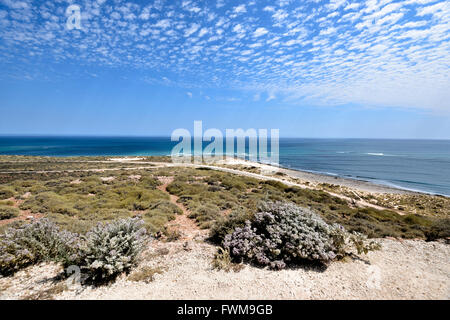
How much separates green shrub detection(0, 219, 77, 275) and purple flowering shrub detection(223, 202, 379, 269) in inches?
178

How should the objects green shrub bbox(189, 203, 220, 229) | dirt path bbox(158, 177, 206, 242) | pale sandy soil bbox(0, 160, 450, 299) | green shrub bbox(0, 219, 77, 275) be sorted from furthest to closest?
green shrub bbox(189, 203, 220, 229)
dirt path bbox(158, 177, 206, 242)
green shrub bbox(0, 219, 77, 275)
pale sandy soil bbox(0, 160, 450, 299)

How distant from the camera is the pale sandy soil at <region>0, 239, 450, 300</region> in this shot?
438 cm

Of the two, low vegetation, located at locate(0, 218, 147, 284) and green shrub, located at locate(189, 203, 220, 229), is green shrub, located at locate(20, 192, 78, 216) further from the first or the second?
green shrub, located at locate(189, 203, 220, 229)

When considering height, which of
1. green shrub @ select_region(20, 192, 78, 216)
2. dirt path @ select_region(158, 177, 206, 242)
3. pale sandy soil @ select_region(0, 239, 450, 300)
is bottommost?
dirt path @ select_region(158, 177, 206, 242)

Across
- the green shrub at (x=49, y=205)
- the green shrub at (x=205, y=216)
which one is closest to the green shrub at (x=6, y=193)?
the green shrub at (x=49, y=205)

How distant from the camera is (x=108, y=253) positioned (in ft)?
16.4

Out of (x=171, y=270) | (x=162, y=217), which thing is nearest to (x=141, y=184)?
(x=162, y=217)

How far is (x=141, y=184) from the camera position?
18.9m

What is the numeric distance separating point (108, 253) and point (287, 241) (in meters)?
4.71

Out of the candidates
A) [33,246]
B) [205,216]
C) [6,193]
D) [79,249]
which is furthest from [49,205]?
[205,216]

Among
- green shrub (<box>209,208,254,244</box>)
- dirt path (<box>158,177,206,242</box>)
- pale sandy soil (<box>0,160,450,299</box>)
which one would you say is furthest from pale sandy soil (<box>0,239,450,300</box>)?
dirt path (<box>158,177,206,242</box>)

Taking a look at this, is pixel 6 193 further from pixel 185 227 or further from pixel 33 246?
pixel 185 227

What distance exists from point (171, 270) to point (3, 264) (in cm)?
402

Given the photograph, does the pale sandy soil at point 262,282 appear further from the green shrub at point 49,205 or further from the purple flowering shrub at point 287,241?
the green shrub at point 49,205
